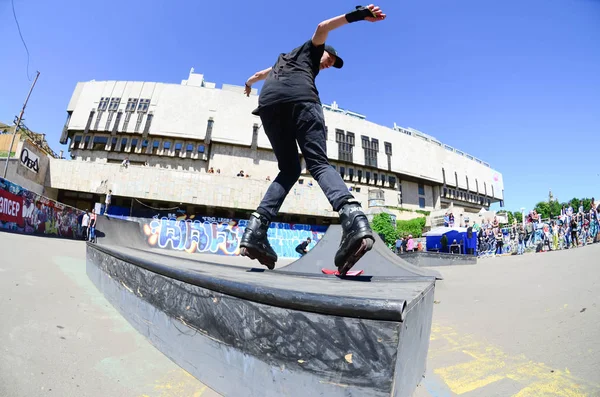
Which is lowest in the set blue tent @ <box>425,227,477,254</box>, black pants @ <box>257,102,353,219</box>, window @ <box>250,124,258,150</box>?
blue tent @ <box>425,227,477,254</box>

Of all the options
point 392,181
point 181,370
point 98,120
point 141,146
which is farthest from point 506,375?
point 392,181

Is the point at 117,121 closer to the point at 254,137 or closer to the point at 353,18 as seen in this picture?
the point at 254,137

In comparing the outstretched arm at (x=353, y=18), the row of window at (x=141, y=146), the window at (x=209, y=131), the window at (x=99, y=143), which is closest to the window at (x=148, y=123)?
the row of window at (x=141, y=146)

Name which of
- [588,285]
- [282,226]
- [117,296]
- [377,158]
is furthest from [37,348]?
[377,158]

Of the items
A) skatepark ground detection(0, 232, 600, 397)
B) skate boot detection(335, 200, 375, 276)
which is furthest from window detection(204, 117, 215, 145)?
skate boot detection(335, 200, 375, 276)

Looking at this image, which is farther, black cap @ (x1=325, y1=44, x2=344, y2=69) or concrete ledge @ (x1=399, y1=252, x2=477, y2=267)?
concrete ledge @ (x1=399, y1=252, x2=477, y2=267)

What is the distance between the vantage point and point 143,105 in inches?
1315

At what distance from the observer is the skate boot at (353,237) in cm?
155

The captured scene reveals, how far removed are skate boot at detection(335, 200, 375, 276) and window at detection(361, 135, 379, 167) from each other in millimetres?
38855

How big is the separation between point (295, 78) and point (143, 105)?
3817 cm

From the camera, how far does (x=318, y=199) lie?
85.8 feet

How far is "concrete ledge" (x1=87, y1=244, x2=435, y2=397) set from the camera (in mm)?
664

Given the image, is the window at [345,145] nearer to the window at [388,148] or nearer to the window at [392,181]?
the window at [388,148]

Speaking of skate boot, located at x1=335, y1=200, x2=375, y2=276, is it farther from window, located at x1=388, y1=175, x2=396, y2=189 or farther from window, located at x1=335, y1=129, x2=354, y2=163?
window, located at x1=388, y1=175, x2=396, y2=189
